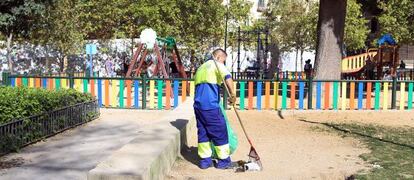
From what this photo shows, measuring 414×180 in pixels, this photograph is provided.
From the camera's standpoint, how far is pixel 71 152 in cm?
790

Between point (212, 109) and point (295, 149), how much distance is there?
2.22 m

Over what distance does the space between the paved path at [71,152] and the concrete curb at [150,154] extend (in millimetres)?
769

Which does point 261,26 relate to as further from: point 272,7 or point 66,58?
point 66,58

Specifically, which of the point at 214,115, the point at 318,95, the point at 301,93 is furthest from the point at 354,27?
the point at 214,115

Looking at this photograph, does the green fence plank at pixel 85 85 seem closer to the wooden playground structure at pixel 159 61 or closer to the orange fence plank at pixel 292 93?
the wooden playground structure at pixel 159 61

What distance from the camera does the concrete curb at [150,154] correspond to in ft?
15.3

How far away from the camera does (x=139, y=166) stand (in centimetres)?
493

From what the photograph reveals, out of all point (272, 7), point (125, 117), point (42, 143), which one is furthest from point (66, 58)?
point (42, 143)

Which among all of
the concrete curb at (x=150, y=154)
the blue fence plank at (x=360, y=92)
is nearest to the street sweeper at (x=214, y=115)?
the concrete curb at (x=150, y=154)

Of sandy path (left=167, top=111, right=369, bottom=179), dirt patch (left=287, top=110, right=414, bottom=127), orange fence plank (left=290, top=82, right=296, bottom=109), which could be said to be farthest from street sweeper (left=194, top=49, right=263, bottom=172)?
orange fence plank (left=290, top=82, right=296, bottom=109)

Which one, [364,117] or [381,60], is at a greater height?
[381,60]

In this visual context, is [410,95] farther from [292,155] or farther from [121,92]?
[121,92]

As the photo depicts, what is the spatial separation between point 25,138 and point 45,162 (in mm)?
1168

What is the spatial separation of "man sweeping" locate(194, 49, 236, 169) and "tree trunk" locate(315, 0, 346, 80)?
9.59 meters
